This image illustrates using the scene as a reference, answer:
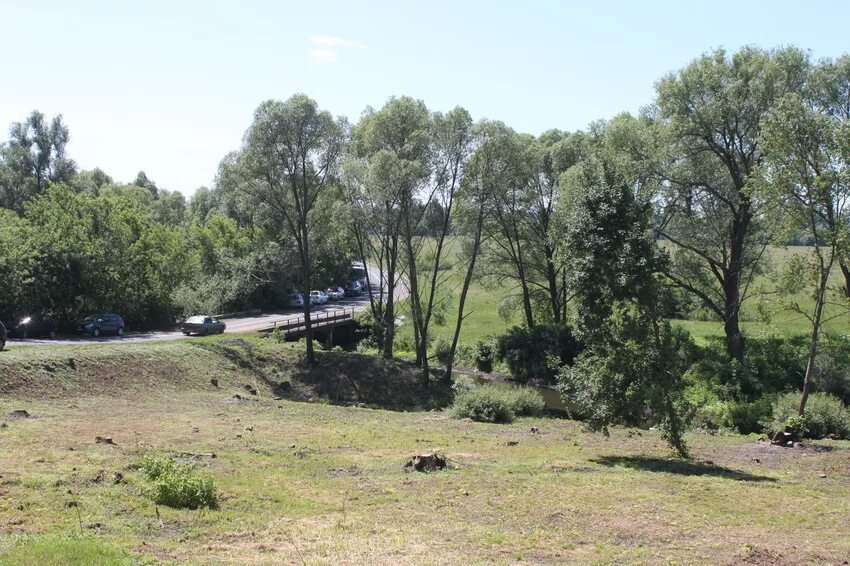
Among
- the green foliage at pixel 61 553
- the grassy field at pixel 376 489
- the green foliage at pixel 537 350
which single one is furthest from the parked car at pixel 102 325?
the green foliage at pixel 61 553

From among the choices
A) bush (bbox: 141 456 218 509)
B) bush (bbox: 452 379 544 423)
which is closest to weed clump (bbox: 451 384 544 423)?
bush (bbox: 452 379 544 423)

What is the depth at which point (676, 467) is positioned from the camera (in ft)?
64.6

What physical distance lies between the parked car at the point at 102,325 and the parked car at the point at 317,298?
101 ft

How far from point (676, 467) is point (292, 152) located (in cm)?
2806

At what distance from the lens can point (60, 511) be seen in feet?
39.4

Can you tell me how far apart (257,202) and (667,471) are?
30187 millimetres

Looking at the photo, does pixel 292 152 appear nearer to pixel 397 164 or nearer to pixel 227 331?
pixel 397 164

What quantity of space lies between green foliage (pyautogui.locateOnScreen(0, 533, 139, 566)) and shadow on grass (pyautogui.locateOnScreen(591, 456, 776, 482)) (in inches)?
565

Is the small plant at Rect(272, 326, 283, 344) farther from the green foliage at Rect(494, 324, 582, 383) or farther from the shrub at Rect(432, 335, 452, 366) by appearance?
the green foliage at Rect(494, 324, 582, 383)

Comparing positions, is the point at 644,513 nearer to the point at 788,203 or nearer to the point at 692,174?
the point at 788,203

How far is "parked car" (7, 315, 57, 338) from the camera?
43656 mm

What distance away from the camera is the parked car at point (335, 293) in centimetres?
8468

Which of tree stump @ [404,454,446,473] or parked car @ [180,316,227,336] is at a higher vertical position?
parked car @ [180,316,227,336]

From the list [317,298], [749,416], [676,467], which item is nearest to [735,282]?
[749,416]
